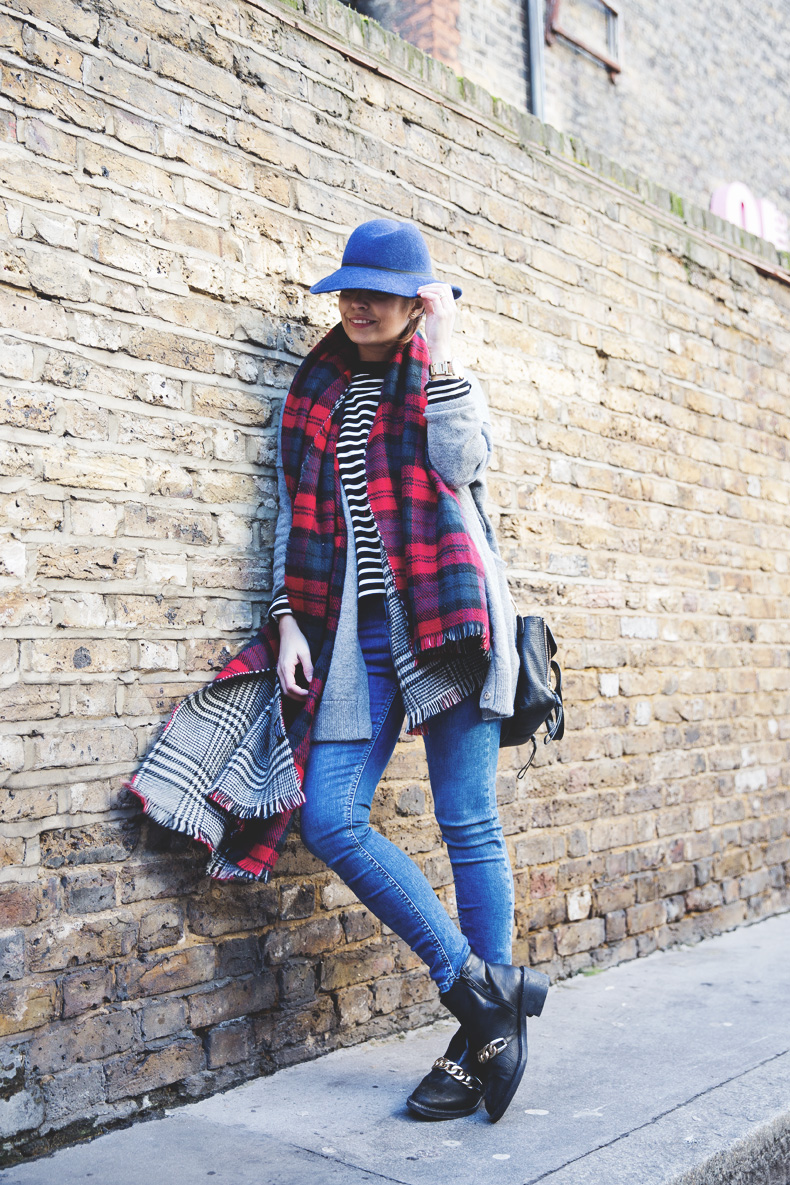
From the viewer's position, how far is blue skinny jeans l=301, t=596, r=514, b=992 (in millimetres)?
2381

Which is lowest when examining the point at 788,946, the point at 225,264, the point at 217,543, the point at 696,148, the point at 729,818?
the point at 788,946

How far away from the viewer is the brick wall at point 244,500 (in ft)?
7.91

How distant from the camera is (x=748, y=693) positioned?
4.96m

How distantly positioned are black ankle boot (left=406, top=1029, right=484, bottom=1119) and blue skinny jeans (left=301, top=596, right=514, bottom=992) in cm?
20

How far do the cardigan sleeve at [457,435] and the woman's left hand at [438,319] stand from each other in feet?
0.27

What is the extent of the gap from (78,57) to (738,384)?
3495mm

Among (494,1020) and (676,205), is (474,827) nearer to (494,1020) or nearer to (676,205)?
(494,1020)

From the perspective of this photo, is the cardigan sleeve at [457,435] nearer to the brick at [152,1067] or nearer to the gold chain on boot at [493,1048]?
the gold chain on boot at [493,1048]

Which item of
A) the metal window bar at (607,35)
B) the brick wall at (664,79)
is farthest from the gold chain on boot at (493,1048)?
the metal window bar at (607,35)

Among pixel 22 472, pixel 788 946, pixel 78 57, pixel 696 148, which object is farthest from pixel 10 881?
pixel 696 148

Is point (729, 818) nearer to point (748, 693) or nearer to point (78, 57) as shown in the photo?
Result: point (748, 693)

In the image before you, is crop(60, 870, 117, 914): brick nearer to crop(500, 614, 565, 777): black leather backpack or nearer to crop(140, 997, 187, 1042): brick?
crop(140, 997, 187, 1042): brick

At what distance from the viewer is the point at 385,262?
8.39ft

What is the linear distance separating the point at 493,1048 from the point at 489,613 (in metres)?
0.96
